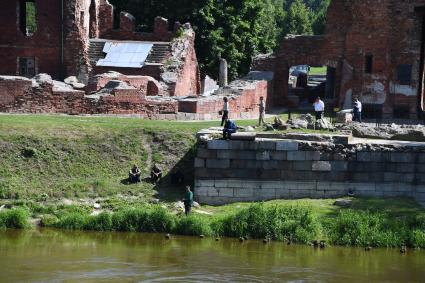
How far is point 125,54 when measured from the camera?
158ft

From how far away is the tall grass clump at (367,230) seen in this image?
3019cm

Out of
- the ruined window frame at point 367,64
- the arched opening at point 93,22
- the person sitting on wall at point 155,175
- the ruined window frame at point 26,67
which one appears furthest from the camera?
the arched opening at point 93,22

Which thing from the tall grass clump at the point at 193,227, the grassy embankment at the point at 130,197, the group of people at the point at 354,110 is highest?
the group of people at the point at 354,110

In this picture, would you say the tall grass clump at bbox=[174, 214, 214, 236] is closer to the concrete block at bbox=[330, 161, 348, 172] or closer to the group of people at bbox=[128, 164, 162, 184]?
the group of people at bbox=[128, 164, 162, 184]

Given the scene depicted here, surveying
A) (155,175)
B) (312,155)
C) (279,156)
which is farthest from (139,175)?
(312,155)

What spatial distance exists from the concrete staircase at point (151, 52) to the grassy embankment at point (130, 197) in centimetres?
940

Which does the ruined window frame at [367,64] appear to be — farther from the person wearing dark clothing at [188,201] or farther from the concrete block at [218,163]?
the person wearing dark clothing at [188,201]

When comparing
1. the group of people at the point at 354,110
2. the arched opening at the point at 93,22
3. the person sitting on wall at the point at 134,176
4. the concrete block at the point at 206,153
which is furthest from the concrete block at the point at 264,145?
the arched opening at the point at 93,22

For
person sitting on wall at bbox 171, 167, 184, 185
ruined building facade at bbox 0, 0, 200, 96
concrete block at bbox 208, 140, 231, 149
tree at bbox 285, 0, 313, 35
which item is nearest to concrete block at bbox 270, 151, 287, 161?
concrete block at bbox 208, 140, 231, 149

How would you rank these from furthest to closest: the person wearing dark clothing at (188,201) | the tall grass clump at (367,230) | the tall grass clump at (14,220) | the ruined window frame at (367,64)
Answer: the ruined window frame at (367,64), the person wearing dark clothing at (188,201), the tall grass clump at (14,220), the tall grass clump at (367,230)

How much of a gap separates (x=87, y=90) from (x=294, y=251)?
16.9m

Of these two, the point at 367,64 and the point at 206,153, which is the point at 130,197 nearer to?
the point at 206,153

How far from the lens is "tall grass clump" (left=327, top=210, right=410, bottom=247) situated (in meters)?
30.2

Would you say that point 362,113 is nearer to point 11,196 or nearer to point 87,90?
point 87,90
